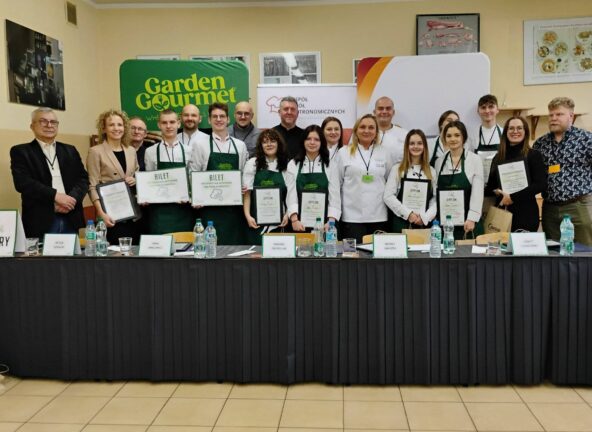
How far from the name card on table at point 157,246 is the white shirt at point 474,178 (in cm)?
211

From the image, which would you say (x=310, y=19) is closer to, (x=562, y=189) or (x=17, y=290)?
(x=562, y=189)

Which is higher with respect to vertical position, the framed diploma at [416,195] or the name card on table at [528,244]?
the framed diploma at [416,195]

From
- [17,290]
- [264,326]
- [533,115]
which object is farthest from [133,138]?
[533,115]

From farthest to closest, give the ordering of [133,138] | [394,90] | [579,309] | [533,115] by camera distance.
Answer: [533,115] → [394,90] → [133,138] → [579,309]

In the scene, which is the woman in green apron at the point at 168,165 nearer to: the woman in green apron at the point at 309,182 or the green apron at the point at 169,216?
the green apron at the point at 169,216

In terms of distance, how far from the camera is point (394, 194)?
13.1ft

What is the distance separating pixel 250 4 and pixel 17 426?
5407mm

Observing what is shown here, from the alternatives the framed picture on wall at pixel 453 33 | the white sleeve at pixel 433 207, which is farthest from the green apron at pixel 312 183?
the framed picture on wall at pixel 453 33

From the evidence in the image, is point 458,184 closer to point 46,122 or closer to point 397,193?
point 397,193

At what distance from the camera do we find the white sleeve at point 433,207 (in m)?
3.89

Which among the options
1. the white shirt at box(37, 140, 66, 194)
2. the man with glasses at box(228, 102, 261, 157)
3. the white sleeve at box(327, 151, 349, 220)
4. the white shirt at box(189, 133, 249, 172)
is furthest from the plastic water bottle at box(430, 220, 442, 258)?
the white shirt at box(37, 140, 66, 194)

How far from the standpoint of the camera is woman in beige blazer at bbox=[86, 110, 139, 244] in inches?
161

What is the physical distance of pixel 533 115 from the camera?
616cm

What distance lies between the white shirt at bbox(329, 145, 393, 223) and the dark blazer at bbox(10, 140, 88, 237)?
1886 millimetres
